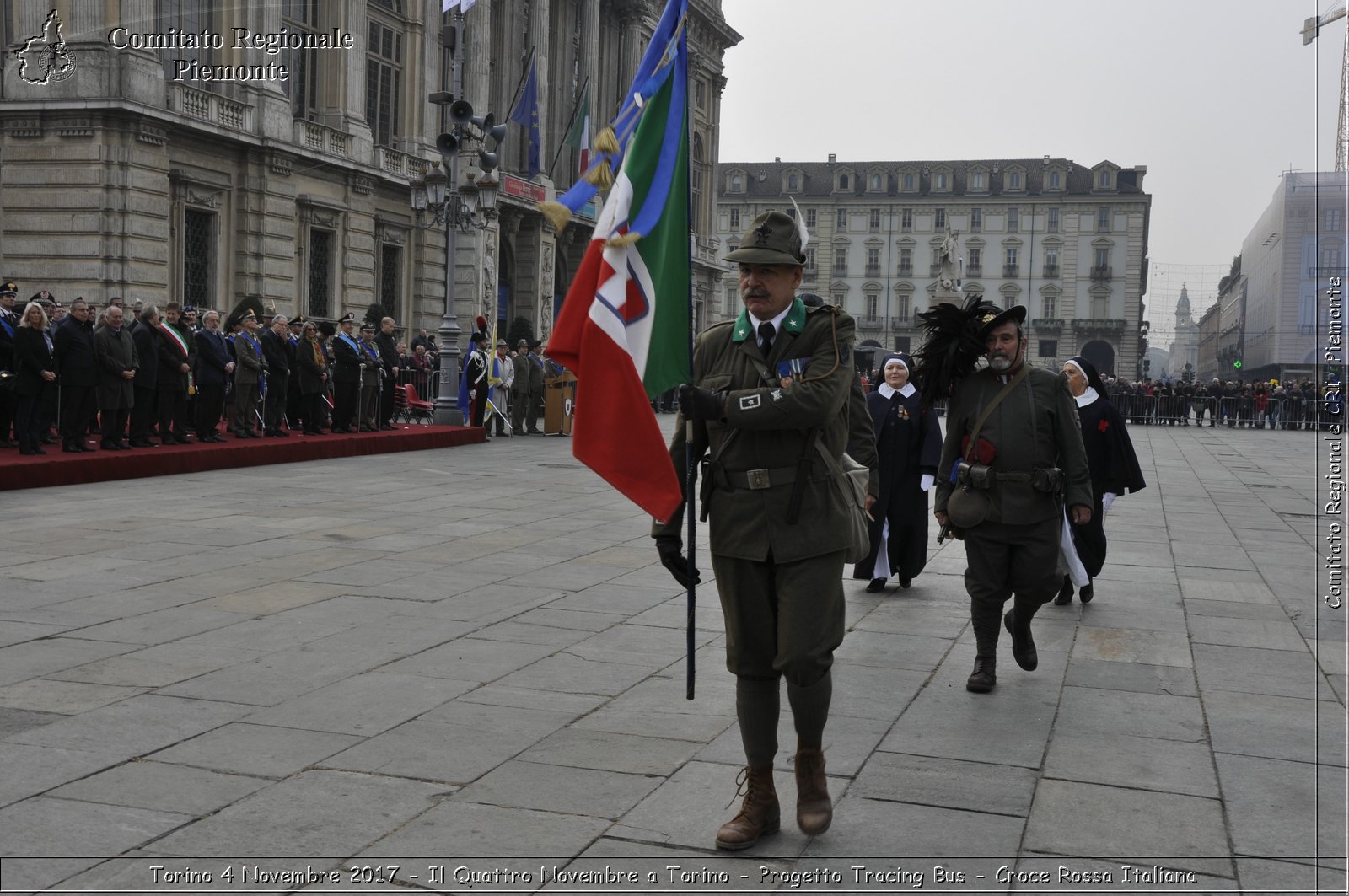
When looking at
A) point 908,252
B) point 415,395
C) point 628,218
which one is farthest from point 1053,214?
point 628,218

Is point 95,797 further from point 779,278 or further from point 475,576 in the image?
point 475,576

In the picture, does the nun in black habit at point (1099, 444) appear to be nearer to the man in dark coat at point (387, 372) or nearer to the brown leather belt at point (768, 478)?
the brown leather belt at point (768, 478)

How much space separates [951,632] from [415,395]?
20516 mm

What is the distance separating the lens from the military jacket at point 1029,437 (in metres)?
6.38

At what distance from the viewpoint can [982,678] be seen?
20.7 feet

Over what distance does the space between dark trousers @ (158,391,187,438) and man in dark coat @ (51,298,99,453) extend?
1.41 meters

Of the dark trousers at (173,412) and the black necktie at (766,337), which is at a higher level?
the black necktie at (766,337)

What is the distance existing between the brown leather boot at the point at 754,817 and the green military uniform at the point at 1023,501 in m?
2.48

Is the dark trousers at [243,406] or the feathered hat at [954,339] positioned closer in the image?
the feathered hat at [954,339]

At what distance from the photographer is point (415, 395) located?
88.6ft

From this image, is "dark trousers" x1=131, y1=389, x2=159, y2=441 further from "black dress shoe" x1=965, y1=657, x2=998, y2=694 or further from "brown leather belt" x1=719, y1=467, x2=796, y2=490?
"brown leather belt" x1=719, y1=467, x2=796, y2=490

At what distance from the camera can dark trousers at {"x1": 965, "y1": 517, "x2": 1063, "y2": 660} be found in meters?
6.38

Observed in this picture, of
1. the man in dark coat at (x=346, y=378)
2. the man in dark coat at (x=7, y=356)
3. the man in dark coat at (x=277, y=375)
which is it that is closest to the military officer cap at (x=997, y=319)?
the man in dark coat at (x=7, y=356)

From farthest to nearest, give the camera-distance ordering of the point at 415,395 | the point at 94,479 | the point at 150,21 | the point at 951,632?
the point at 415,395, the point at 150,21, the point at 94,479, the point at 951,632
